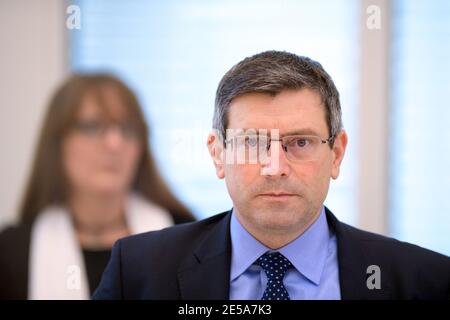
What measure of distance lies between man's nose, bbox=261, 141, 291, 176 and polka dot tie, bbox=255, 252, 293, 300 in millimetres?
166

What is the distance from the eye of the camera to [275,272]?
1070mm

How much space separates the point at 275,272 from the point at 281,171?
7.8 inches

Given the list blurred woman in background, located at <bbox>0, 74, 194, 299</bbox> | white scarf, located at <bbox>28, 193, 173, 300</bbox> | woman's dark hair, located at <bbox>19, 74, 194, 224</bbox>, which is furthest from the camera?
woman's dark hair, located at <bbox>19, 74, 194, 224</bbox>

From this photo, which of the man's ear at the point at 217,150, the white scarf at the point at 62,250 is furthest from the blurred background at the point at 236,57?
the man's ear at the point at 217,150

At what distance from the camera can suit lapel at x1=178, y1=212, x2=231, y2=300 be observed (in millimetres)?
1067

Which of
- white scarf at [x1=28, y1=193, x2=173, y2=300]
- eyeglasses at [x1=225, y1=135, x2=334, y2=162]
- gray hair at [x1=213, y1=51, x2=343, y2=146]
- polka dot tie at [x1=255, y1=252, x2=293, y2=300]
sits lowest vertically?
white scarf at [x1=28, y1=193, x2=173, y2=300]

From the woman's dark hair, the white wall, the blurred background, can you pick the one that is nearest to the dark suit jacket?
the blurred background

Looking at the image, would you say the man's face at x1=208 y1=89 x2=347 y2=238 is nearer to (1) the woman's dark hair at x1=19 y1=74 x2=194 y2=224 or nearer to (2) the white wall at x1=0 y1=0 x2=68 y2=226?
(1) the woman's dark hair at x1=19 y1=74 x2=194 y2=224

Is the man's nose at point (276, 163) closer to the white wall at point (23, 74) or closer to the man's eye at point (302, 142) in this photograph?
the man's eye at point (302, 142)

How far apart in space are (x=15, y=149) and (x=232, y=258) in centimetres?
134

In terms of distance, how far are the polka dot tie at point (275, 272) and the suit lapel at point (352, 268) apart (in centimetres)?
10

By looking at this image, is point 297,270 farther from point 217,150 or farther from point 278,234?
point 217,150

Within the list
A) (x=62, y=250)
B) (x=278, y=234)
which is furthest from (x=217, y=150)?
(x=62, y=250)

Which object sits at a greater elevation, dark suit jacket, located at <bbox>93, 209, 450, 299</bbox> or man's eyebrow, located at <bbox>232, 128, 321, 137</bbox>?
man's eyebrow, located at <bbox>232, 128, 321, 137</bbox>
